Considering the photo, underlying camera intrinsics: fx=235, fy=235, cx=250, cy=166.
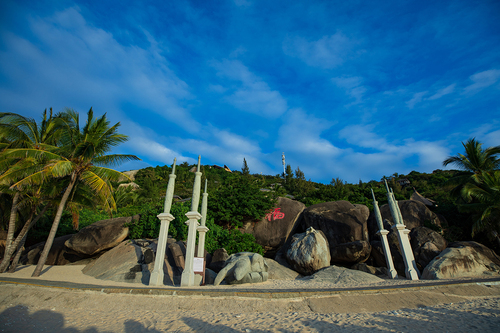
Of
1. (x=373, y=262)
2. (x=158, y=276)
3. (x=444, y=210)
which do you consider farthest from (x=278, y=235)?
(x=444, y=210)

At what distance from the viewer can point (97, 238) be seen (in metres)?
14.5

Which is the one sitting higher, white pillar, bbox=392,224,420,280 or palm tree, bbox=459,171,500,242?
palm tree, bbox=459,171,500,242

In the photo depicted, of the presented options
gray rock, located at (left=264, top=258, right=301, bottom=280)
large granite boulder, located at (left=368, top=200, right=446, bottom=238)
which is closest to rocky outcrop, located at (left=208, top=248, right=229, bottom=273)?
gray rock, located at (left=264, top=258, right=301, bottom=280)

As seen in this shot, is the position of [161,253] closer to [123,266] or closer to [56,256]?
[123,266]

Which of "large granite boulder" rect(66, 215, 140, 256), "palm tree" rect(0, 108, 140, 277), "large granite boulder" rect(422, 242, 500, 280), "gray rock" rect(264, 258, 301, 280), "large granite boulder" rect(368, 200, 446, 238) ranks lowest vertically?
"gray rock" rect(264, 258, 301, 280)

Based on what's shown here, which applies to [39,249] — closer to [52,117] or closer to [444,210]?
[52,117]

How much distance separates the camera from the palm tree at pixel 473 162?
16.5 metres

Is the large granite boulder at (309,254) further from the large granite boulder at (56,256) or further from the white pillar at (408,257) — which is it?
the large granite boulder at (56,256)

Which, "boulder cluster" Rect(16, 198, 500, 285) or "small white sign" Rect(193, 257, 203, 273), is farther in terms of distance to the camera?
"boulder cluster" Rect(16, 198, 500, 285)

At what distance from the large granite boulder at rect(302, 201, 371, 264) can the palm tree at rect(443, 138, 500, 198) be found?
656 centimetres

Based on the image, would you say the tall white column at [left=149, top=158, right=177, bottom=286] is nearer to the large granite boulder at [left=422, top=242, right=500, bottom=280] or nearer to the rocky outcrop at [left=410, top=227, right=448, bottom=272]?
the large granite boulder at [left=422, top=242, right=500, bottom=280]

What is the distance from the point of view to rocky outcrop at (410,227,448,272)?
14336mm

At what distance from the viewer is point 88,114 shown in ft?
44.1

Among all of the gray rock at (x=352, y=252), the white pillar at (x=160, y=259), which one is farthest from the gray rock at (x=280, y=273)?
the white pillar at (x=160, y=259)
